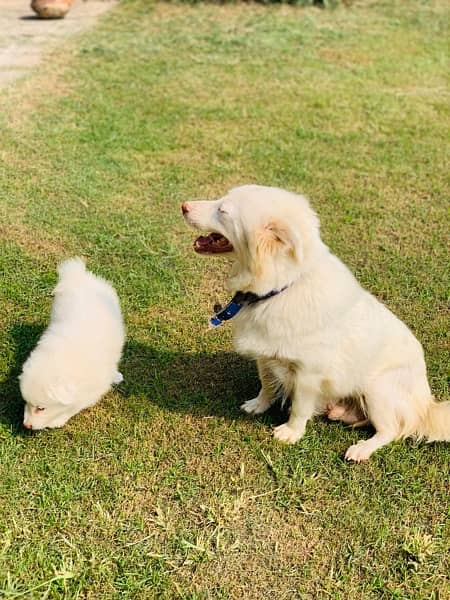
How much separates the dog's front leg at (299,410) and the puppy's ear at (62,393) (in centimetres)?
114

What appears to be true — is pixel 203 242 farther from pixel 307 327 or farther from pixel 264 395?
pixel 264 395

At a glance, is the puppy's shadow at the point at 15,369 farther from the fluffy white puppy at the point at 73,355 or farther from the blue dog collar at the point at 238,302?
the blue dog collar at the point at 238,302

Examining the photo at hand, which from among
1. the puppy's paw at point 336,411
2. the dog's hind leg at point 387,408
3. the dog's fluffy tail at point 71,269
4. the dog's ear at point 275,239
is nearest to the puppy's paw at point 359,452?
the dog's hind leg at point 387,408

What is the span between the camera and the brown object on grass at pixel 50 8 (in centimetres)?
1001

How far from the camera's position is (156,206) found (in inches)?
225

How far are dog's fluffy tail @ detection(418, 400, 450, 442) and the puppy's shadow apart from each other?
7.11ft

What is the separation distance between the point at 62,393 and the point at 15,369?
852mm

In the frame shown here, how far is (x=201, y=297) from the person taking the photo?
464 centimetres

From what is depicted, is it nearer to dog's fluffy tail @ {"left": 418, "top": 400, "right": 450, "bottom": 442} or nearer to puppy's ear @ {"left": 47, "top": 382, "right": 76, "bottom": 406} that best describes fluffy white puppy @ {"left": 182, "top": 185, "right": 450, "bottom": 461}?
dog's fluffy tail @ {"left": 418, "top": 400, "right": 450, "bottom": 442}

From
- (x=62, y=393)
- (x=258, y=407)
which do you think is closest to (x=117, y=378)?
(x=62, y=393)

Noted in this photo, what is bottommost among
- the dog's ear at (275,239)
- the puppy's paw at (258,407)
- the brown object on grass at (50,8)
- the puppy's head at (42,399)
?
the puppy's paw at (258,407)

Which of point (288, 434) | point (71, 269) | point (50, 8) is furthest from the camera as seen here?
point (50, 8)

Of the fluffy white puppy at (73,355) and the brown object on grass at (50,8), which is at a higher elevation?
the brown object on grass at (50,8)

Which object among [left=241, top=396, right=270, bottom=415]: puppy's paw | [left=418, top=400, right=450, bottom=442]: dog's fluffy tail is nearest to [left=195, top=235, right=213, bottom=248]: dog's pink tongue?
[left=241, top=396, right=270, bottom=415]: puppy's paw
